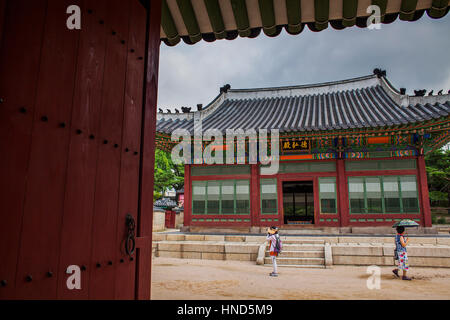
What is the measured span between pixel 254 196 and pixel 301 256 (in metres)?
4.72

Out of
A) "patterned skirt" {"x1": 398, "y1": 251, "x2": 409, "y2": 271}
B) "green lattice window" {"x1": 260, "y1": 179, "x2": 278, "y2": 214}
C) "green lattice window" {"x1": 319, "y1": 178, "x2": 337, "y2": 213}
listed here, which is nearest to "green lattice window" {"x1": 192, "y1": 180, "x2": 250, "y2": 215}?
"green lattice window" {"x1": 260, "y1": 179, "x2": 278, "y2": 214}

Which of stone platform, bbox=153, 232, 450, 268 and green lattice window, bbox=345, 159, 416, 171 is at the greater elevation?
green lattice window, bbox=345, 159, 416, 171

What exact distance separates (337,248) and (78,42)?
397 inches

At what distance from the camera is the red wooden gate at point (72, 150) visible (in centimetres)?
159

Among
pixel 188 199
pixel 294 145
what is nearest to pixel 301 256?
pixel 294 145

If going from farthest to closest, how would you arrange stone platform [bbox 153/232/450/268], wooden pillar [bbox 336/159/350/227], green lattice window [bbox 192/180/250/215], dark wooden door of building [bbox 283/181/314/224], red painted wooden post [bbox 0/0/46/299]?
dark wooden door of building [bbox 283/181/314/224] → green lattice window [bbox 192/180/250/215] → wooden pillar [bbox 336/159/350/227] → stone platform [bbox 153/232/450/268] → red painted wooden post [bbox 0/0/46/299]

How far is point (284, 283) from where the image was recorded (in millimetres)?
7363

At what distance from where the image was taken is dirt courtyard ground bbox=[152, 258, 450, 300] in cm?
623

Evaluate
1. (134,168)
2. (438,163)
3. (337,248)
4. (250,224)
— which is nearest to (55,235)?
(134,168)

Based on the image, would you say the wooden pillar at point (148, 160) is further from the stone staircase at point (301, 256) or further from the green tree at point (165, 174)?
the green tree at point (165, 174)

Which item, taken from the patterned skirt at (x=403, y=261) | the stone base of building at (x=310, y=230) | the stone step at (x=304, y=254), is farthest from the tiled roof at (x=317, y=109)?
the patterned skirt at (x=403, y=261)

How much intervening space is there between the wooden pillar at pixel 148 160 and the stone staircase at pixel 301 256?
8.03m

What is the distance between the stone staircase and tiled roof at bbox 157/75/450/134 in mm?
5145

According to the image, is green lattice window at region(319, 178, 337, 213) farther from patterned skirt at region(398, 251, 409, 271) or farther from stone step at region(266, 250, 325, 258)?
patterned skirt at region(398, 251, 409, 271)
